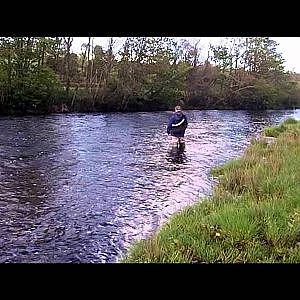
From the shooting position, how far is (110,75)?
68.0 ft

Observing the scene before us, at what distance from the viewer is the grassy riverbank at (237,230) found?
345cm

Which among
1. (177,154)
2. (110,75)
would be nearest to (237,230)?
(177,154)

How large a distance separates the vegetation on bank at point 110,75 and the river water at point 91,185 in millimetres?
6017

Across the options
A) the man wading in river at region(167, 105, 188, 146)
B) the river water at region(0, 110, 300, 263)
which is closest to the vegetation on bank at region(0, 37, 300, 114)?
the river water at region(0, 110, 300, 263)

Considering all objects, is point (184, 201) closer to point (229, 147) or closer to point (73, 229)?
point (73, 229)

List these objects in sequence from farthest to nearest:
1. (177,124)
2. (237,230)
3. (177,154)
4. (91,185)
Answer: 1. (177,124)
2. (177,154)
3. (91,185)
4. (237,230)

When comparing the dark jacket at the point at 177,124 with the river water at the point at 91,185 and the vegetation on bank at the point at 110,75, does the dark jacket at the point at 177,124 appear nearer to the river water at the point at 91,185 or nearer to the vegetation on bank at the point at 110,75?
the river water at the point at 91,185

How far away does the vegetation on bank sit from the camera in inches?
750

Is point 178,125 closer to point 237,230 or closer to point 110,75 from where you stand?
point 237,230

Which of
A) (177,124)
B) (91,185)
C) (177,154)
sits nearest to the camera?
(91,185)

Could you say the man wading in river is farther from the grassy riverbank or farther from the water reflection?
the grassy riverbank

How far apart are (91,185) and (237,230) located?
132 inches

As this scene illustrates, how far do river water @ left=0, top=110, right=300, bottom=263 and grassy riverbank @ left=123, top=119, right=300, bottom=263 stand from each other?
0.51 metres

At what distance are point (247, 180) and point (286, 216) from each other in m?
1.81
